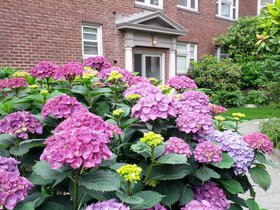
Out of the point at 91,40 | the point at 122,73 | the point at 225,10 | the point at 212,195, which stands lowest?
the point at 212,195

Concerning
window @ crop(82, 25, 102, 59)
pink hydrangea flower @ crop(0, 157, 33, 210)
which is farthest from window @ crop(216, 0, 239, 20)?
pink hydrangea flower @ crop(0, 157, 33, 210)

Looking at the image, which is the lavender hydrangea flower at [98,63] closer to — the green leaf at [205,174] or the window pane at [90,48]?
the green leaf at [205,174]

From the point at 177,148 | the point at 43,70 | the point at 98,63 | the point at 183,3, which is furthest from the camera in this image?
the point at 183,3

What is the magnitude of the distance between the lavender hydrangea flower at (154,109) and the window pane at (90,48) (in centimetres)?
841

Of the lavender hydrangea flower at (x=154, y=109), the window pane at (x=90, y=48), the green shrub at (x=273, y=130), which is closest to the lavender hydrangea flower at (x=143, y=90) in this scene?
the lavender hydrangea flower at (x=154, y=109)

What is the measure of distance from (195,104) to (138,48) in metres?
9.55

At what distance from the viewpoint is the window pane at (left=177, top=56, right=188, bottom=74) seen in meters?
14.0

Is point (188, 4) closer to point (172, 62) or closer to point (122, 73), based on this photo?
point (172, 62)

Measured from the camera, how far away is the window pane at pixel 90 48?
9742 millimetres

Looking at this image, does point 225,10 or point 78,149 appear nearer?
point 78,149

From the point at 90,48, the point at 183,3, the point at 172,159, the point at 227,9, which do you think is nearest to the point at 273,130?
the point at 172,159

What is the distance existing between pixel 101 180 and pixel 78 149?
0.19 meters

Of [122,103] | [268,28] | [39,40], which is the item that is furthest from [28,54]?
[122,103]

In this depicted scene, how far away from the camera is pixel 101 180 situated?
1130mm
